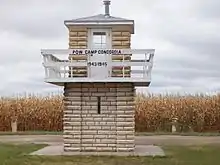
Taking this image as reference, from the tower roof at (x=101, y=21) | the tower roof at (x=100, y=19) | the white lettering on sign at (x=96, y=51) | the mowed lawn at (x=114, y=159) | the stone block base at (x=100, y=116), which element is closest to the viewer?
the mowed lawn at (x=114, y=159)

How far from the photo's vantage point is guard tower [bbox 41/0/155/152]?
784 inches

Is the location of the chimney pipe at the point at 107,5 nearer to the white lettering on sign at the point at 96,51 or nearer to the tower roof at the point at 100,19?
the tower roof at the point at 100,19

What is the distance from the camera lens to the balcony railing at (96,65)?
1925 cm

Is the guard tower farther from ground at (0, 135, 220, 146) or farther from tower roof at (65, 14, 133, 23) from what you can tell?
ground at (0, 135, 220, 146)

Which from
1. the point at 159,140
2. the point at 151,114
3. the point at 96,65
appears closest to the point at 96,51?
the point at 96,65

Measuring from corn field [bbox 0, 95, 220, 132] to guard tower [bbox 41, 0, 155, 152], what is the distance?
17.6 meters

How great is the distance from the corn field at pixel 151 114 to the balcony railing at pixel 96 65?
18.1 meters

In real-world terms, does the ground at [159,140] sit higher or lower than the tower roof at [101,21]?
lower

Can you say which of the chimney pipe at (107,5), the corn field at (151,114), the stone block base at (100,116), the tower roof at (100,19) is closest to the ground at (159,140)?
the stone block base at (100,116)

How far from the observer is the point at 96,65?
19453 mm

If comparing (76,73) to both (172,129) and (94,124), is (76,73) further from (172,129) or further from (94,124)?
(172,129)

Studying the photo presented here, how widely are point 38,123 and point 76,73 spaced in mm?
19189

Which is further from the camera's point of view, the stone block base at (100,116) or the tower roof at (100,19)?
the stone block base at (100,116)

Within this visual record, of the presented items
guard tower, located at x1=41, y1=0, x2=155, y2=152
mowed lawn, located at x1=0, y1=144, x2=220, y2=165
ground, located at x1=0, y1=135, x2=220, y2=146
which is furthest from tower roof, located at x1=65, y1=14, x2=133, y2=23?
ground, located at x1=0, y1=135, x2=220, y2=146
